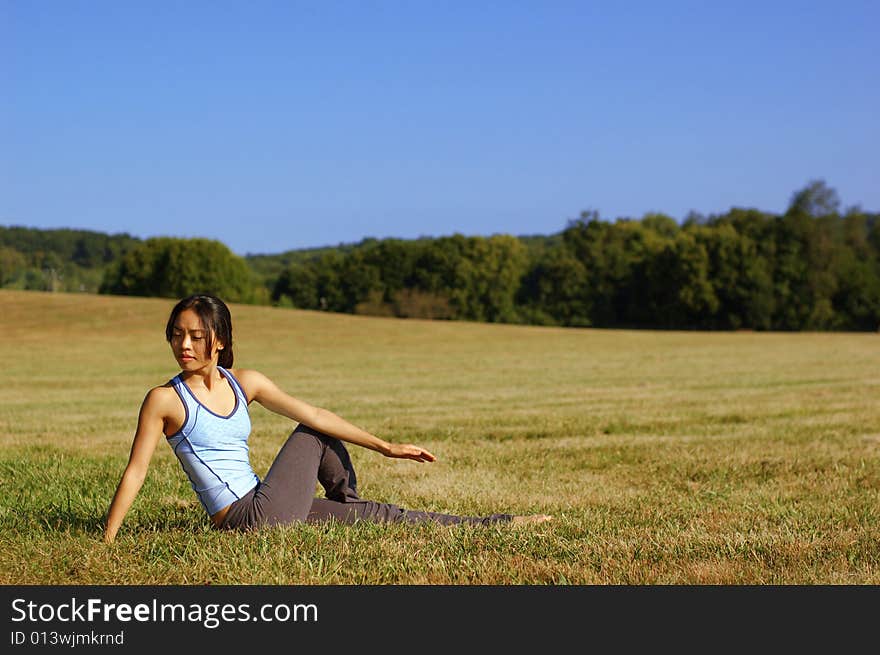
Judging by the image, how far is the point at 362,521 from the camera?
6043mm

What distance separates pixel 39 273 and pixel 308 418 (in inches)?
3756

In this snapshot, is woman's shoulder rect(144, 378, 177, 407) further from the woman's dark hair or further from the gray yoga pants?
the gray yoga pants

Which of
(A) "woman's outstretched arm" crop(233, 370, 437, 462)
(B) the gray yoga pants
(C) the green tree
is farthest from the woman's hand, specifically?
(C) the green tree

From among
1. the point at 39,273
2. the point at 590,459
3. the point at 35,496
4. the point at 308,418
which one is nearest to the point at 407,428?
the point at 590,459

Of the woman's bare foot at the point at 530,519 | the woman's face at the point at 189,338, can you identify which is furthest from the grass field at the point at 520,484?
the woman's face at the point at 189,338

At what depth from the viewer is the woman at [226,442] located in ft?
17.7

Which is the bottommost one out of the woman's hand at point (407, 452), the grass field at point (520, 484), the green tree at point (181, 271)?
the grass field at point (520, 484)

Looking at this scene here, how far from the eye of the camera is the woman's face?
5328 millimetres

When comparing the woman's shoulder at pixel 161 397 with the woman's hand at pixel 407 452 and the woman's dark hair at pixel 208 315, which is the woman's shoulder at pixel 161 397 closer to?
the woman's dark hair at pixel 208 315

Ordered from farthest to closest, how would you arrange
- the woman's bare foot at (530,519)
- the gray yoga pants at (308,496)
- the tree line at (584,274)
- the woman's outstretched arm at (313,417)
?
1. the tree line at (584,274)
2. the woman's bare foot at (530,519)
3. the woman's outstretched arm at (313,417)
4. the gray yoga pants at (308,496)

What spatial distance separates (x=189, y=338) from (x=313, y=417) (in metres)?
0.95

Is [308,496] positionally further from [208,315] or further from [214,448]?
[208,315]

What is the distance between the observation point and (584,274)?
315 feet

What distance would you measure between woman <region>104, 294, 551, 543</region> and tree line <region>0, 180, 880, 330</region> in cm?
7978
